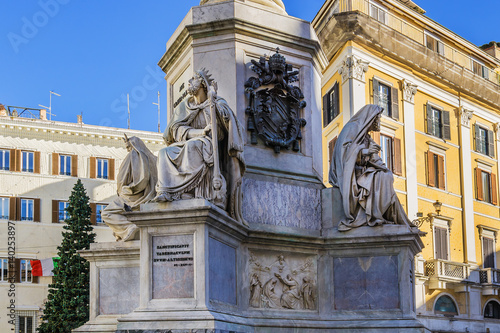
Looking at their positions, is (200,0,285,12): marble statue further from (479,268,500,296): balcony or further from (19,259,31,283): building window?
(19,259,31,283): building window

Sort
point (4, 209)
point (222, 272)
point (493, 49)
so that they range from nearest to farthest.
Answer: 1. point (222, 272)
2. point (4, 209)
3. point (493, 49)

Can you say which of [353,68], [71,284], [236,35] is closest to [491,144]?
[353,68]

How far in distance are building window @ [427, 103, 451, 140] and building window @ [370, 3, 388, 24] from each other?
5.44 metres

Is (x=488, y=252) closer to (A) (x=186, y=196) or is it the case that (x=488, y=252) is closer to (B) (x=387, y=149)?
(B) (x=387, y=149)

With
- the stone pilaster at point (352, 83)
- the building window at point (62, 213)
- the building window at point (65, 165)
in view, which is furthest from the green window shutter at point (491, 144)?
the building window at point (65, 165)

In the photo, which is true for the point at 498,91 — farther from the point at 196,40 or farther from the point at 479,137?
the point at 196,40

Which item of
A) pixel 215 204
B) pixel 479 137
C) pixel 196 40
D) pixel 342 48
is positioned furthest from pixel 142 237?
pixel 479 137

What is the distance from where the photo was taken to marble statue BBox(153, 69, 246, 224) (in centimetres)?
1031

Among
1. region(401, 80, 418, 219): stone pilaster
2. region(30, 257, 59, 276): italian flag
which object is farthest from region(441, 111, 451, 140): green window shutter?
region(30, 257, 59, 276): italian flag

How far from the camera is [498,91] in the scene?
161ft

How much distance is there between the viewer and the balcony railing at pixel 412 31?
41750 mm

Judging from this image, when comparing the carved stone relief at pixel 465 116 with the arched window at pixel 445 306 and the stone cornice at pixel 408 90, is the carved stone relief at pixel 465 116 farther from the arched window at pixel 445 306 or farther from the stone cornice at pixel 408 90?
the arched window at pixel 445 306

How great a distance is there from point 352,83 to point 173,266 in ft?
99.7

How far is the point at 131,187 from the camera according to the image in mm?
11672
